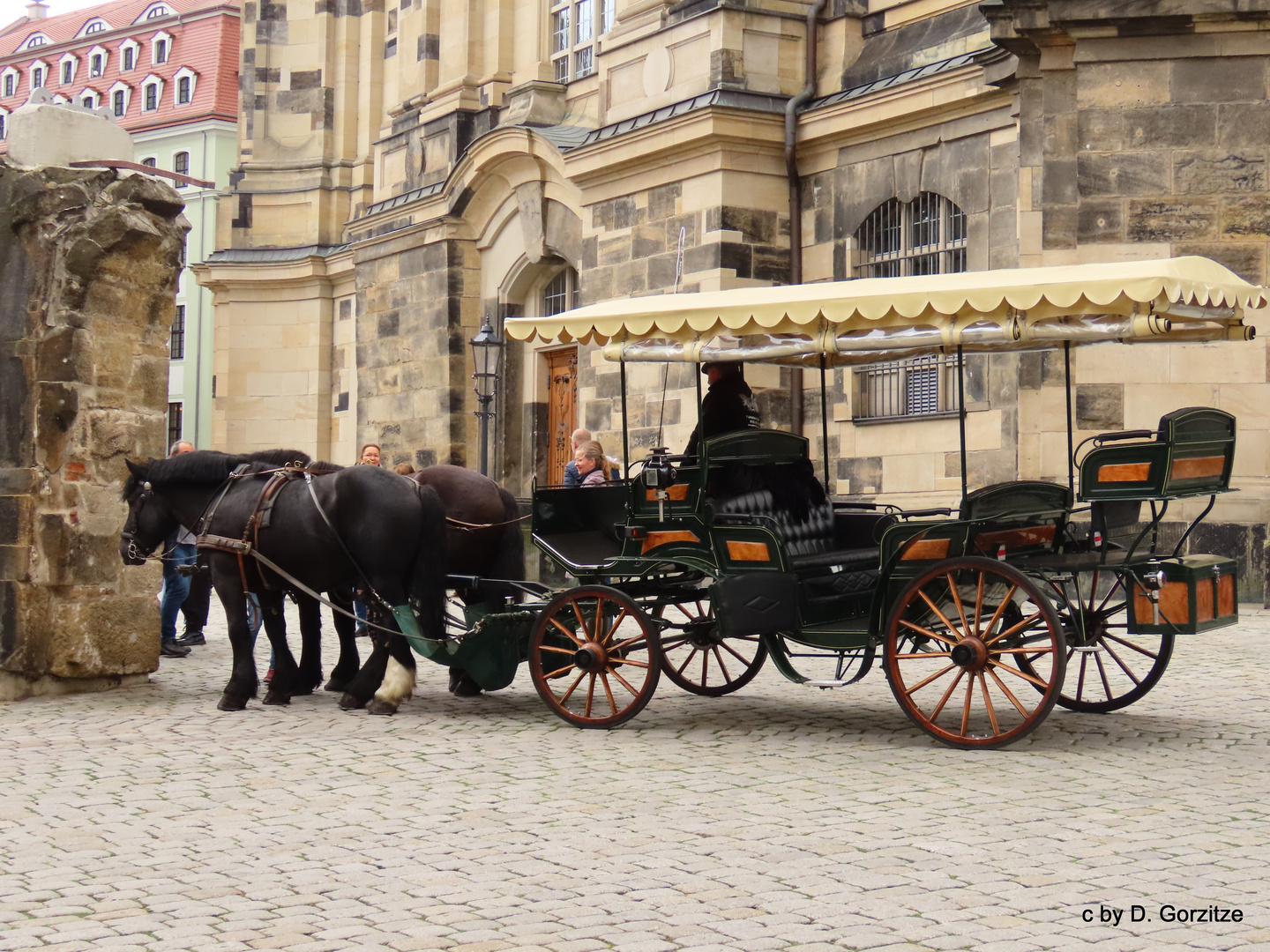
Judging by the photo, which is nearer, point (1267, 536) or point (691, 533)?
point (691, 533)

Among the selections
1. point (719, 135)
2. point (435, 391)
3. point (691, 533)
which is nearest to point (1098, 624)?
point (691, 533)

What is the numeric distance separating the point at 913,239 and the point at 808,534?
365 inches

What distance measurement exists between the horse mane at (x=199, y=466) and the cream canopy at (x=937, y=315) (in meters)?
1.83

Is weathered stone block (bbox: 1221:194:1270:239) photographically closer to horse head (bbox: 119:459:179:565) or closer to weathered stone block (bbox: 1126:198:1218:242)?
weathered stone block (bbox: 1126:198:1218:242)

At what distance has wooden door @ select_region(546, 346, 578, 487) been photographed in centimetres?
2252

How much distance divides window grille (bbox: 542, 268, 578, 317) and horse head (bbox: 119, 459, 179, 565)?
1265 centimetres

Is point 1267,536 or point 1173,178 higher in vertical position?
point 1173,178

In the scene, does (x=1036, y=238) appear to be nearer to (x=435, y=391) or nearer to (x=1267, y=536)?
(x=1267, y=536)

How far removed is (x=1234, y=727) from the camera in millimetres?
7914

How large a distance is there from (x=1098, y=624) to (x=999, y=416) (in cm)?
829

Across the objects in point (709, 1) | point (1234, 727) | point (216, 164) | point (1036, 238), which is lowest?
point (1234, 727)

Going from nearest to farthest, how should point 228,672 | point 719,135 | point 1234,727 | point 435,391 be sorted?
1. point 1234,727
2. point 228,672
3. point 719,135
4. point 435,391

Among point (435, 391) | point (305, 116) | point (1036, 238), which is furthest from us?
point (305, 116)

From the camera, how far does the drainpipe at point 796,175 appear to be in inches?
714
